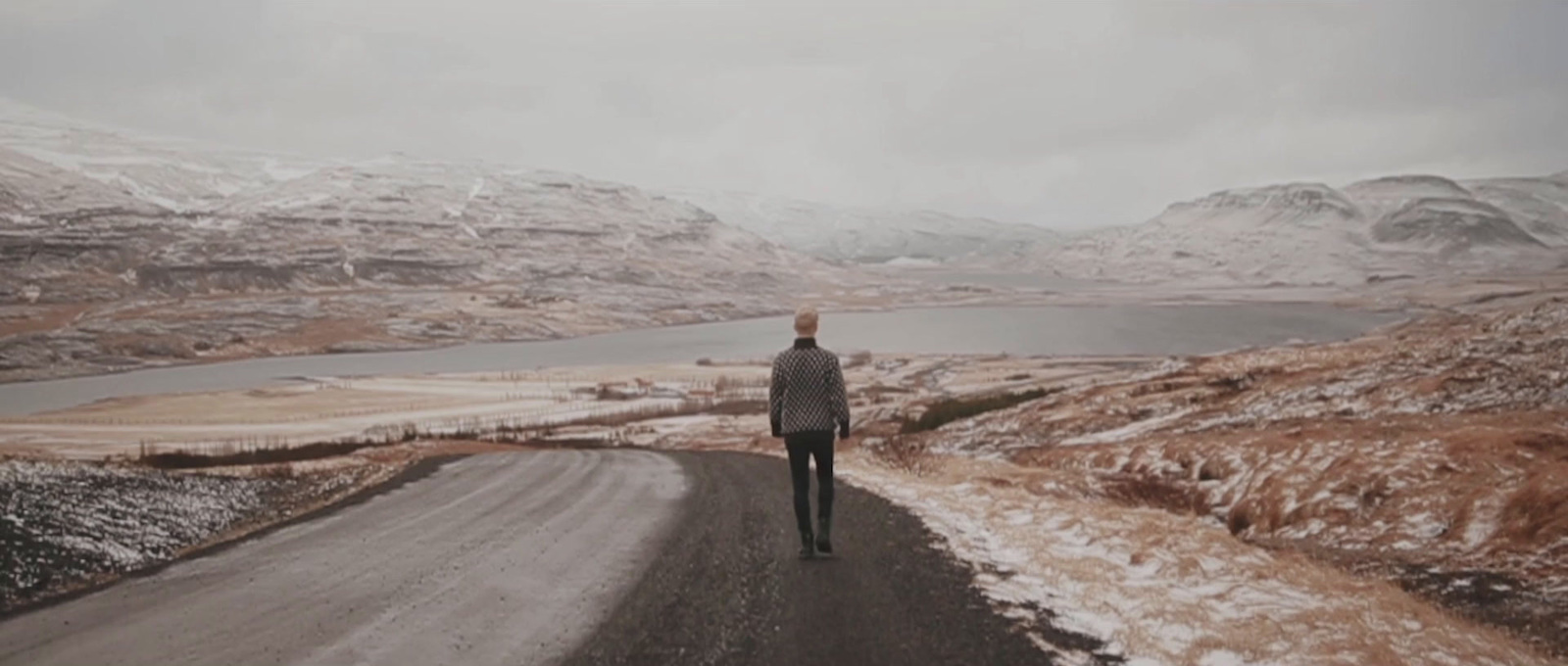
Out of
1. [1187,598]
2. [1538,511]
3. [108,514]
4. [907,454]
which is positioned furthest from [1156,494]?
[108,514]

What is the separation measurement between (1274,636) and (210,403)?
10415 cm

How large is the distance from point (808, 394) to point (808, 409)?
172 mm

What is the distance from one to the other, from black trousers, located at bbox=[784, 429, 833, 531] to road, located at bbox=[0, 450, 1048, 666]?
1.85 ft

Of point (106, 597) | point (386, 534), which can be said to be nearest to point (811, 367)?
point (386, 534)

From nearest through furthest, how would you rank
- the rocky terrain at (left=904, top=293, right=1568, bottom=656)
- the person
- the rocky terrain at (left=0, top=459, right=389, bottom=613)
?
the rocky terrain at (left=904, top=293, right=1568, bottom=656) → the rocky terrain at (left=0, top=459, right=389, bottom=613) → the person

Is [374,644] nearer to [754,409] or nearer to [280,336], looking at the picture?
[754,409]

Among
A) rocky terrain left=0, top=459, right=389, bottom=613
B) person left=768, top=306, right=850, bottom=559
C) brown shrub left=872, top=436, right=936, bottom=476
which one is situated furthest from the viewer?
brown shrub left=872, top=436, right=936, bottom=476

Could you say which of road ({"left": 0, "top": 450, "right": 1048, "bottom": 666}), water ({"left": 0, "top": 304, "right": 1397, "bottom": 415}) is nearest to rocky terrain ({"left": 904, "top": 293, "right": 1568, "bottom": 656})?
road ({"left": 0, "top": 450, "right": 1048, "bottom": 666})

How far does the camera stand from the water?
120 meters

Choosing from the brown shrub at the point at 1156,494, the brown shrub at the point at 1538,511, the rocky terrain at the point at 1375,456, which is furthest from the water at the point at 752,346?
the brown shrub at the point at 1538,511

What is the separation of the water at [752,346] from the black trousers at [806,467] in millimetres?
108561

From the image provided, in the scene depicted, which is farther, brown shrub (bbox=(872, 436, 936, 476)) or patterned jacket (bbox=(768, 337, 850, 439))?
brown shrub (bbox=(872, 436, 936, 476))

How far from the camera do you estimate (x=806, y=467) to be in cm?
1113

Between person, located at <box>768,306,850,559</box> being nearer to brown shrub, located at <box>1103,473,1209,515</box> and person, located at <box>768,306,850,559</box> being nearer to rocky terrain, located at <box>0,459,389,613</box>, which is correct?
rocky terrain, located at <box>0,459,389,613</box>
